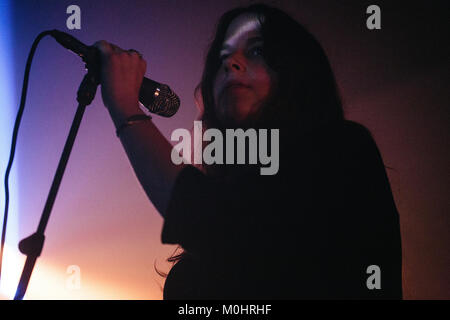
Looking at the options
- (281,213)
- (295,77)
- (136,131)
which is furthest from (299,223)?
(295,77)

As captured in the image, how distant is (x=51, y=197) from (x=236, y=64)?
472 millimetres

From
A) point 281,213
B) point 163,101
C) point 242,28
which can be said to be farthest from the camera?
point 242,28

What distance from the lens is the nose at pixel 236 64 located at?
0.72 m

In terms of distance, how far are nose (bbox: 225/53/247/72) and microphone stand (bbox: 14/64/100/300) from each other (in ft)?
1.05

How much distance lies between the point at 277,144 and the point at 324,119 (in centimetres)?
16

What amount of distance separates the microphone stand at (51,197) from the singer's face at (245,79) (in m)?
0.31

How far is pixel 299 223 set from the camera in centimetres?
46

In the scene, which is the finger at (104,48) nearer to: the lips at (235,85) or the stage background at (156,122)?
the lips at (235,85)

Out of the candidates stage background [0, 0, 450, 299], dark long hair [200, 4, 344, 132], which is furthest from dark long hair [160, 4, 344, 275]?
stage background [0, 0, 450, 299]

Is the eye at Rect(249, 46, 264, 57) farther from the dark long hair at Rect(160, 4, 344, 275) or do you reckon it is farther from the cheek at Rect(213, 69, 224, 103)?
the cheek at Rect(213, 69, 224, 103)

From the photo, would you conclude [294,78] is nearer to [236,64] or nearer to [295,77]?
[295,77]

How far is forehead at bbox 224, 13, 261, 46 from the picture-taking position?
0.78 meters

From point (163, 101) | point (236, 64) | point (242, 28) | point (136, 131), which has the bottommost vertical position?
point (136, 131)
